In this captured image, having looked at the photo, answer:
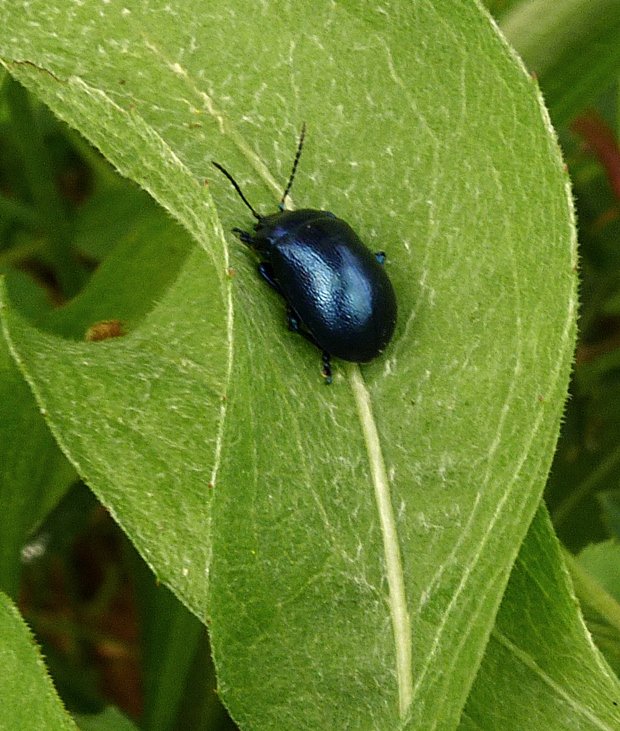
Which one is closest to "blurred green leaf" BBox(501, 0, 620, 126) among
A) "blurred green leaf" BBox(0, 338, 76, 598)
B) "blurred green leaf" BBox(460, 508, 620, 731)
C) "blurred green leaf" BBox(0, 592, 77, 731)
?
"blurred green leaf" BBox(460, 508, 620, 731)

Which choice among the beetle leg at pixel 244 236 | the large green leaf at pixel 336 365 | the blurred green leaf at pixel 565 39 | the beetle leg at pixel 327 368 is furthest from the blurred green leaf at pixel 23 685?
the blurred green leaf at pixel 565 39

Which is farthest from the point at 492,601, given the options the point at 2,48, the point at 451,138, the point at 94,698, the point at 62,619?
the point at 62,619

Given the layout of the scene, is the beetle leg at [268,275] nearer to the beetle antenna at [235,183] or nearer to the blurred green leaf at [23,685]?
the beetle antenna at [235,183]

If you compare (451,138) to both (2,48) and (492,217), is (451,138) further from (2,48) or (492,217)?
(2,48)

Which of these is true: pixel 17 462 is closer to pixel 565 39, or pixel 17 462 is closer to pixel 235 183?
pixel 235 183

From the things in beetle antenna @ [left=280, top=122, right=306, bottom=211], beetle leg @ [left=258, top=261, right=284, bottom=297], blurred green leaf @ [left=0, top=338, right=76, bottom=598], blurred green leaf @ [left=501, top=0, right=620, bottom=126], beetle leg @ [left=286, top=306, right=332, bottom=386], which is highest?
blurred green leaf @ [left=501, top=0, right=620, bottom=126]

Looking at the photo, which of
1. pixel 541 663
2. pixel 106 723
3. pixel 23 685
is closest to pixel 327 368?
pixel 541 663

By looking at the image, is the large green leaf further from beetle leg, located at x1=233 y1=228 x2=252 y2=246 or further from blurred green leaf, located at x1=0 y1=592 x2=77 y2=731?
blurred green leaf, located at x1=0 y1=592 x2=77 y2=731
